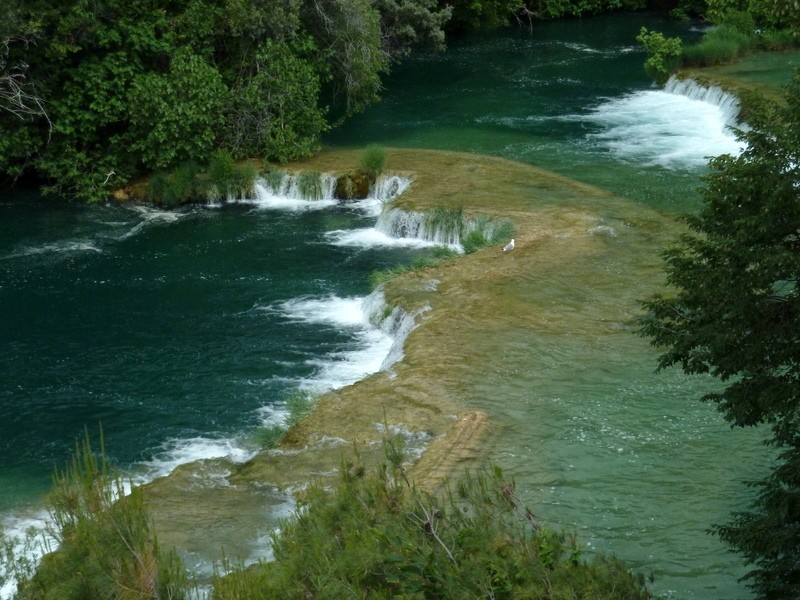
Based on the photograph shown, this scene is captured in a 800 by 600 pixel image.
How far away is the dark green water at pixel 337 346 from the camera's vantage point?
1153 centimetres

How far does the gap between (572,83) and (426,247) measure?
1328cm

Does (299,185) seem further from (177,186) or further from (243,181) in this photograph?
(177,186)

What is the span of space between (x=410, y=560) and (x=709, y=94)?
2395cm

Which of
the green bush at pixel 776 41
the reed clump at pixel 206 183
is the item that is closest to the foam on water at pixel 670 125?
the green bush at pixel 776 41

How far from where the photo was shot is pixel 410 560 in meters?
6.45

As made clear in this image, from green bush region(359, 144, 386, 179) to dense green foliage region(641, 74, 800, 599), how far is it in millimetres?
15199

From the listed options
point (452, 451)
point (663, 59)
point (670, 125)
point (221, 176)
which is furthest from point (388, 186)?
point (452, 451)

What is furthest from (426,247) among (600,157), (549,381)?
(549,381)

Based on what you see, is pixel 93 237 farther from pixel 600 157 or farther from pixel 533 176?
pixel 600 157

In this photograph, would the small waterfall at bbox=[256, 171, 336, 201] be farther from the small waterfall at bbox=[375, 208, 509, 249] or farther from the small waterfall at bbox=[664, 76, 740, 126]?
the small waterfall at bbox=[664, 76, 740, 126]

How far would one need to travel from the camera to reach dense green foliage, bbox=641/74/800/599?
301 inches

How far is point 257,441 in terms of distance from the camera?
43.8 feet

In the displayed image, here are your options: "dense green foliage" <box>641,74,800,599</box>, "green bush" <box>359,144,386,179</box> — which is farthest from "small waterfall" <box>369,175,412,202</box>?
"dense green foliage" <box>641,74,800,599</box>

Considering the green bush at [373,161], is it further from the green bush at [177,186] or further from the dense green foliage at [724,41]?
the dense green foliage at [724,41]
